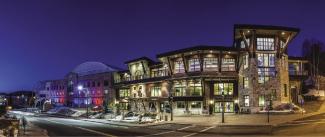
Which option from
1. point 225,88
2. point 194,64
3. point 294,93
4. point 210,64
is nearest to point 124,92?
point 194,64

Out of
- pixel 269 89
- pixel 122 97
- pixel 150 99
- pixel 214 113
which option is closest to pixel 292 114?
pixel 269 89

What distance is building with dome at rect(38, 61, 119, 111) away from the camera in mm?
113000

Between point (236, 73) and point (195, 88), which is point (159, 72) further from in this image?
point (236, 73)

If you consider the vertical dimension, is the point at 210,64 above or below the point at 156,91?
above

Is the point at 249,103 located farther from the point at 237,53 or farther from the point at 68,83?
the point at 68,83

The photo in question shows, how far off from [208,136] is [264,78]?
3443 centimetres

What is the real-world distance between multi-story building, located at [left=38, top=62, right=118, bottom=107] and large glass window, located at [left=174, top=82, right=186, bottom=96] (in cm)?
3181

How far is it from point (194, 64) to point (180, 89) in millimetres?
5995

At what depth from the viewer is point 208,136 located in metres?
39.3

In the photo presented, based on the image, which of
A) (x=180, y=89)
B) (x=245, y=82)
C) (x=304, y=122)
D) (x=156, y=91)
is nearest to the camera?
(x=304, y=122)

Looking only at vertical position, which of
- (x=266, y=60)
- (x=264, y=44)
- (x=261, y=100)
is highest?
(x=264, y=44)

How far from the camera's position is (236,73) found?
7250 cm

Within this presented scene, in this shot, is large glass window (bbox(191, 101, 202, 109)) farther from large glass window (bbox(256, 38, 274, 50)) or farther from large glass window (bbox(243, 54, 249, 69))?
large glass window (bbox(256, 38, 274, 50))

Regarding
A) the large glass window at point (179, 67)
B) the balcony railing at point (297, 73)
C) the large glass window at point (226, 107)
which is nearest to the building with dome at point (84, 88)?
the large glass window at point (179, 67)
